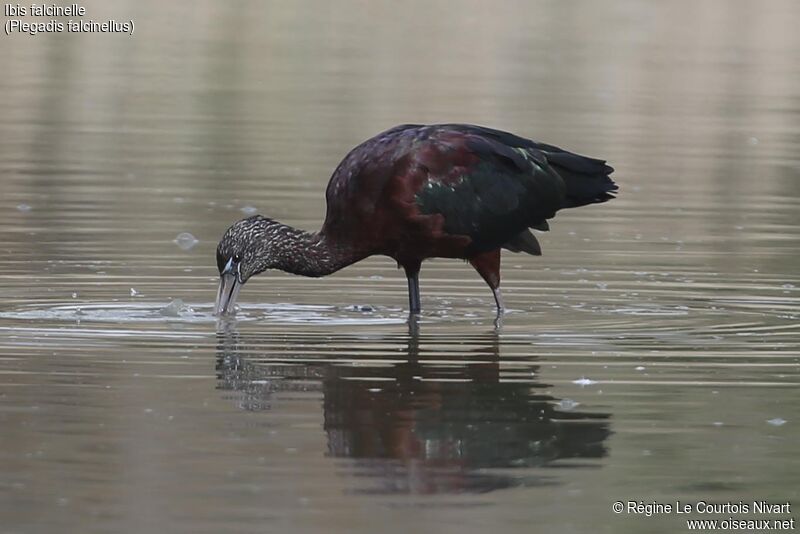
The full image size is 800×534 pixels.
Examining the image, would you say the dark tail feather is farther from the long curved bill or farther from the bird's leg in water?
the long curved bill

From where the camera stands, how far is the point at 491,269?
1169cm

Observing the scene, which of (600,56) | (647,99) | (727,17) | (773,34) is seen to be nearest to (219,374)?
(647,99)

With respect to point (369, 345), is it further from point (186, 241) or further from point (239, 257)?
point (186, 241)

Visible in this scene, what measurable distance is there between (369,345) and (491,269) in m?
1.53

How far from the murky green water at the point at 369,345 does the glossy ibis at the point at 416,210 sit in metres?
0.29

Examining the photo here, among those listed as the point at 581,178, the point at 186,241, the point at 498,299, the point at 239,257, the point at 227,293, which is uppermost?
the point at 581,178

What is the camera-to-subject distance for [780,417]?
8734 millimetres

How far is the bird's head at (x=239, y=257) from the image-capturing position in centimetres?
1122

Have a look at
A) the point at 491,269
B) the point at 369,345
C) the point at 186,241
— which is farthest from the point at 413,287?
the point at 186,241

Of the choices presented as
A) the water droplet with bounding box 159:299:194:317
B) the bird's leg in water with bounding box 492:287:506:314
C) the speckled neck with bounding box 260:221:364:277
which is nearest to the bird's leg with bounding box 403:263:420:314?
the speckled neck with bounding box 260:221:364:277

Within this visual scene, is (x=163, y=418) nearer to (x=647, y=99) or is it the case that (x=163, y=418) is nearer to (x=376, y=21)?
(x=647, y=99)

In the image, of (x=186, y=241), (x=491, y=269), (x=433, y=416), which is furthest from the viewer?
(x=186, y=241)

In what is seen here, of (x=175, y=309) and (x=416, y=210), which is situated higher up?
(x=416, y=210)

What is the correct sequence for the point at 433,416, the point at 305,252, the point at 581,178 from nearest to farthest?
the point at 433,416, the point at 305,252, the point at 581,178
